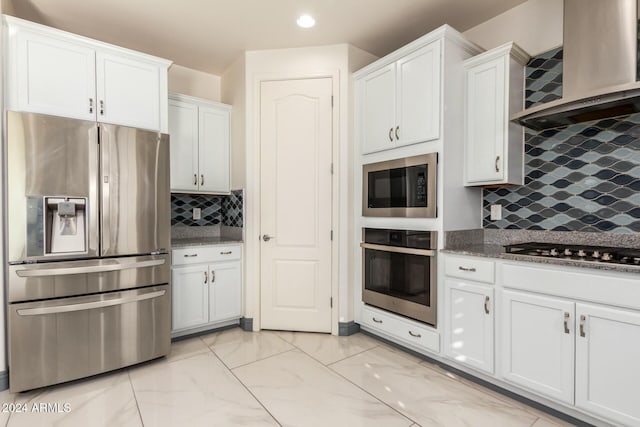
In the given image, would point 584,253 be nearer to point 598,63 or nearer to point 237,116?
point 598,63

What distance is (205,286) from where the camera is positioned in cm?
309

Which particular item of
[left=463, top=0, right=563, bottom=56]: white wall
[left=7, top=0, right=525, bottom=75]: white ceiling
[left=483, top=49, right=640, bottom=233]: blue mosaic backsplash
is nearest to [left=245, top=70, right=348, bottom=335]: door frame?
[left=7, top=0, right=525, bottom=75]: white ceiling

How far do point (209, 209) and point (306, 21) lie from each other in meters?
2.18

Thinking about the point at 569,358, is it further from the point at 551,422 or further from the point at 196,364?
the point at 196,364

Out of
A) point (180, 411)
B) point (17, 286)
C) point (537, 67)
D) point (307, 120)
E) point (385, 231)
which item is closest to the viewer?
point (180, 411)

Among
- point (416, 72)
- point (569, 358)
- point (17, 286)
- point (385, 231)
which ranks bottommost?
point (569, 358)

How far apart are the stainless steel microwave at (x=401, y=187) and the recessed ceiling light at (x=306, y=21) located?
127cm

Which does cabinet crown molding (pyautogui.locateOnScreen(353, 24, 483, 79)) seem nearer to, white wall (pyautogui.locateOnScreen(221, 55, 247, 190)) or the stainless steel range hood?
the stainless steel range hood

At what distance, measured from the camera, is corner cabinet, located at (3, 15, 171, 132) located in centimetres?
211

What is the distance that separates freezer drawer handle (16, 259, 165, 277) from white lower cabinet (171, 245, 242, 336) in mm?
481

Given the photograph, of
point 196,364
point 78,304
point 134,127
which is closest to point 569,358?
point 196,364

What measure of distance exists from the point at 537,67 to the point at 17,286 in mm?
3814

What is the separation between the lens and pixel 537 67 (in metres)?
2.45

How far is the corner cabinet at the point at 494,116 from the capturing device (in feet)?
7.64
